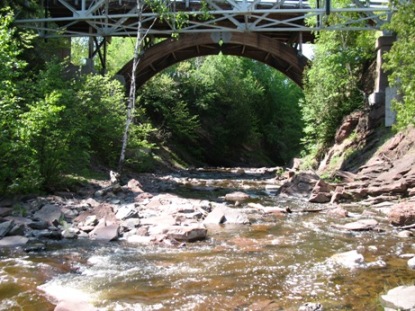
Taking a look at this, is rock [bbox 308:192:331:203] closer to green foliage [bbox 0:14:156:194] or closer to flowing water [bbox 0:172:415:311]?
flowing water [bbox 0:172:415:311]

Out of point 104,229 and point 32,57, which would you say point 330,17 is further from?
point 104,229

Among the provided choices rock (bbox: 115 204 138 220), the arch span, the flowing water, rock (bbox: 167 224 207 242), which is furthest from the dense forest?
rock (bbox: 167 224 207 242)

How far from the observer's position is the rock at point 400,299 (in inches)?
157

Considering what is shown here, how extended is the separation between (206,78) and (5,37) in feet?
87.8

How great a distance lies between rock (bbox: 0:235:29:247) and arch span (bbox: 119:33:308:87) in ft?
60.2

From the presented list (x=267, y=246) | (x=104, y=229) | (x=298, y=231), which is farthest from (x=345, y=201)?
(x=104, y=229)

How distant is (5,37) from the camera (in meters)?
9.59

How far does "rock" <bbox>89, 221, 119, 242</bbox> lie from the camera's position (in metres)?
7.61

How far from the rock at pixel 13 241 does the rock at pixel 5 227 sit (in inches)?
5.3

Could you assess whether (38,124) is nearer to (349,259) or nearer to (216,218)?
(216,218)

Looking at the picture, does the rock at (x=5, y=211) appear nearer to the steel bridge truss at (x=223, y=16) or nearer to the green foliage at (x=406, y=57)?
the green foliage at (x=406, y=57)

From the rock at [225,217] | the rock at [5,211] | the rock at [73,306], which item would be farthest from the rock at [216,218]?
the rock at [73,306]

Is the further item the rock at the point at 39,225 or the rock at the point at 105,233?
the rock at the point at 39,225

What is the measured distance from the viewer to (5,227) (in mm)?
7285
